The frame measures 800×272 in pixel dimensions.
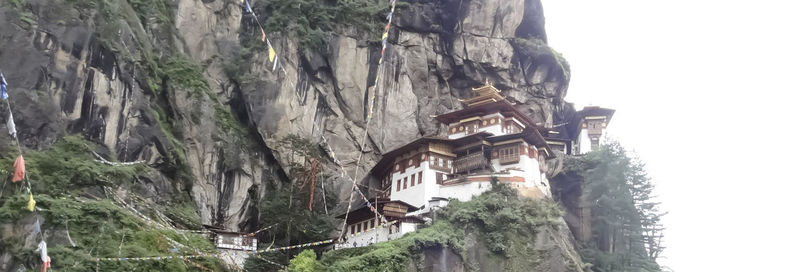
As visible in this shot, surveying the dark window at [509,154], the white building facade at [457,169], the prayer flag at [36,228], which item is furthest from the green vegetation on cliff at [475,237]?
the prayer flag at [36,228]

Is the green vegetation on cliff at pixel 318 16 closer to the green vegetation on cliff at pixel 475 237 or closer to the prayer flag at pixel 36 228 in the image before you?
the green vegetation on cliff at pixel 475 237

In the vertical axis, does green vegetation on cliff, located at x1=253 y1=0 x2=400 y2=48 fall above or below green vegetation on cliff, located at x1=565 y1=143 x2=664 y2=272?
above

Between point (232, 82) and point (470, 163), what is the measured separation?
15469mm

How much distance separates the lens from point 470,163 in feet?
125

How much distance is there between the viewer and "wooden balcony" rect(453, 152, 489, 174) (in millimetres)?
37838

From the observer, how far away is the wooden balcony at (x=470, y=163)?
37.8 m

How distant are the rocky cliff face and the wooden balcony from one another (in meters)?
6.83

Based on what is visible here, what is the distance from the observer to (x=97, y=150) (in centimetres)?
2814

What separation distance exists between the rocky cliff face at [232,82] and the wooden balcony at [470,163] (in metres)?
6.83

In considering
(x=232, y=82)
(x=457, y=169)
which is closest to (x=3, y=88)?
(x=232, y=82)

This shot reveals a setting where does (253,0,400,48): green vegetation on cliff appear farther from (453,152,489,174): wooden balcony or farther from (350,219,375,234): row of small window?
(350,219,375,234): row of small window

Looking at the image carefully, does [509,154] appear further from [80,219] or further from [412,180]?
[80,219]

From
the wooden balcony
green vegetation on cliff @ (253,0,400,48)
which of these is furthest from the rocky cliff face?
the wooden balcony

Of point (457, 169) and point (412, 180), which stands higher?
point (457, 169)
